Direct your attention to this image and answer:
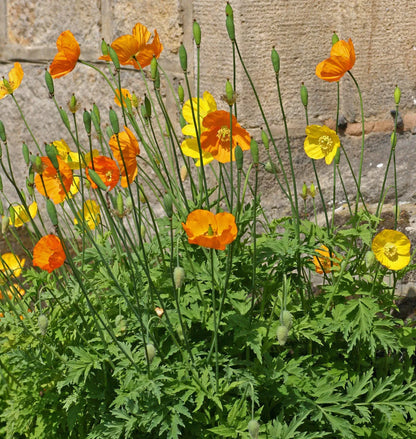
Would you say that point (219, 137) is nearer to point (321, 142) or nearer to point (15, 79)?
point (321, 142)

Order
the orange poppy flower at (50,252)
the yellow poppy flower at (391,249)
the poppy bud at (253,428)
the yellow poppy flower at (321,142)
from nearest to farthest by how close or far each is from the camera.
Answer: the poppy bud at (253,428)
the orange poppy flower at (50,252)
the yellow poppy flower at (391,249)
the yellow poppy flower at (321,142)

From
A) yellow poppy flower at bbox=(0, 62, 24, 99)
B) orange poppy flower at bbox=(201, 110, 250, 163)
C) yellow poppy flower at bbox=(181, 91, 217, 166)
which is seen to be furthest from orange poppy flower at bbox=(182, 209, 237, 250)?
yellow poppy flower at bbox=(0, 62, 24, 99)

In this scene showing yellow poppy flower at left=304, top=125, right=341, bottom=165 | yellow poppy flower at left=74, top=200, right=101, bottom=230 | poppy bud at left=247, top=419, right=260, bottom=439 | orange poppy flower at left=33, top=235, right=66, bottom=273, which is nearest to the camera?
poppy bud at left=247, top=419, right=260, bottom=439

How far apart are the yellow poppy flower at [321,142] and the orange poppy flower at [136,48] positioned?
1.69 ft

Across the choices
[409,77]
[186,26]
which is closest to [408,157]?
[409,77]

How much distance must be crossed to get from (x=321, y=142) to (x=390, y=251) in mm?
396

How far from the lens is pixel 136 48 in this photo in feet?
6.52

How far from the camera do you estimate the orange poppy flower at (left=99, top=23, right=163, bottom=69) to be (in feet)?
6.40

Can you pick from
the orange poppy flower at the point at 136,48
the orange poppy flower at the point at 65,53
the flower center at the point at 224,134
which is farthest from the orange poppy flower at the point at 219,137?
the orange poppy flower at the point at 65,53

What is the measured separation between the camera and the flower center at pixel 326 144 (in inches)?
85.8

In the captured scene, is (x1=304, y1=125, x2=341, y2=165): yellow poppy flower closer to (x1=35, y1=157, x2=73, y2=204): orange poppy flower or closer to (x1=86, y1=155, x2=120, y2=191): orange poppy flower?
(x1=86, y1=155, x2=120, y2=191): orange poppy flower

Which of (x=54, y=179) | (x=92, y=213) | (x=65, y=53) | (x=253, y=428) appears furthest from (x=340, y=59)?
(x=92, y=213)

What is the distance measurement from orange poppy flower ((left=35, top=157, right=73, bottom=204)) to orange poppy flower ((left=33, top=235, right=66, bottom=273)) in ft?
0.60

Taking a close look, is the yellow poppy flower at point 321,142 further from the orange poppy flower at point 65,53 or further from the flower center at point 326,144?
the orange poppy flower at point 65,53
